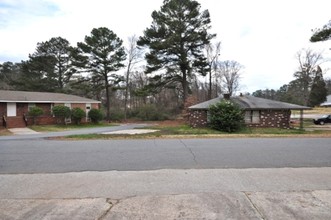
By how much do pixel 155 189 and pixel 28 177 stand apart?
10.2 ft

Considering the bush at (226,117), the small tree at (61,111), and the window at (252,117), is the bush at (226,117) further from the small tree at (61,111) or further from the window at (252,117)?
the small tree at (61,111)

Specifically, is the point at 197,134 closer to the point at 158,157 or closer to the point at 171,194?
the point at 158,157

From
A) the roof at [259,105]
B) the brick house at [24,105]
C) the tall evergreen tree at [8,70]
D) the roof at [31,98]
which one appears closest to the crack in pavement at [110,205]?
the roof at [259,105]

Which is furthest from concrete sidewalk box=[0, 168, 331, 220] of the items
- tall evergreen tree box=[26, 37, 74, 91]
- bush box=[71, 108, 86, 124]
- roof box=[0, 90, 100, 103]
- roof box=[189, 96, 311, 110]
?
tall evergreen tree box=[26, 37, 74, 91]

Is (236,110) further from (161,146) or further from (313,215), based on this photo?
(313,215)

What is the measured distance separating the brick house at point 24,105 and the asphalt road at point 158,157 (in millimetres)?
17235

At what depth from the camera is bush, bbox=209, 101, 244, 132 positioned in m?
20.1

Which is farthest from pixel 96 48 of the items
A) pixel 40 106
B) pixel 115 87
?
pixel 40 106

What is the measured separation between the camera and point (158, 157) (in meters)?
8.33

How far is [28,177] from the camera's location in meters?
6.12

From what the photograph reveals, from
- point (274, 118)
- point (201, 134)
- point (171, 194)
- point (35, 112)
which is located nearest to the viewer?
point (171, 194)

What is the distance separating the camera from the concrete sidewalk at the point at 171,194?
4020 mm

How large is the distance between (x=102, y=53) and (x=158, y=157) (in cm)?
2935

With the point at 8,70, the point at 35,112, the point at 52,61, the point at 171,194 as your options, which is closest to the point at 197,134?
the point at 171,194
